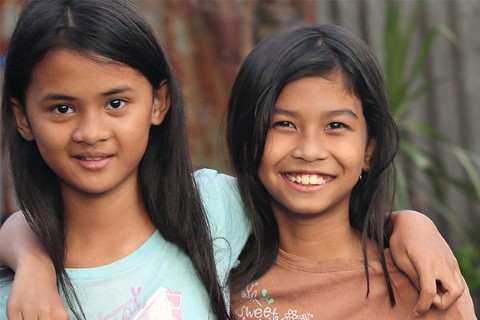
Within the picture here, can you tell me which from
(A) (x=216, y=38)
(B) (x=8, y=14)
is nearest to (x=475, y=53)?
(A) (x=216, y=38)

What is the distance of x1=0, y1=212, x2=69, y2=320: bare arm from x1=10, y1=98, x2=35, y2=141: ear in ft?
0.88

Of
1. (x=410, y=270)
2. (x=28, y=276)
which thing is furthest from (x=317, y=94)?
(x=28, y=276)

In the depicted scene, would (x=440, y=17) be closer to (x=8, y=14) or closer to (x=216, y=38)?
(x=216, y=38)

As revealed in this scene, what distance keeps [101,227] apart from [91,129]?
342 mm

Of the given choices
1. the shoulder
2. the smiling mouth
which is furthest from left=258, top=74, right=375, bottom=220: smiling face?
the shoulder

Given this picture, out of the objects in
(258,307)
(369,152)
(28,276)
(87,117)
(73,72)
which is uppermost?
(73,72)

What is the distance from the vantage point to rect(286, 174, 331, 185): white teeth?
8.99 ft

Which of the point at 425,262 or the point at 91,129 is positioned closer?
the point at 91,129

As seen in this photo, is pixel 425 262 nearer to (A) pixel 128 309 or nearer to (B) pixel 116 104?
(A) pixel 128 309

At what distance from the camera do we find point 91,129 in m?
2.45

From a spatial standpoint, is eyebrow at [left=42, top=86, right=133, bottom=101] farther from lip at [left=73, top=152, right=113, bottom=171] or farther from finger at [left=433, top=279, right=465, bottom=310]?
finger at [left=433, top=279, right=465, bottom=310]

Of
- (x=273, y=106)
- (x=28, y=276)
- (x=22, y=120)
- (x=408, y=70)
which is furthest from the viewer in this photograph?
(x=408, y=70)

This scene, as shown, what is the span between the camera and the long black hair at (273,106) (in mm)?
2746

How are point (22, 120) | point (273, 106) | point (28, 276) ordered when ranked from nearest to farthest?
point (28, 276) → point (22, 120) → point (273, 106)
